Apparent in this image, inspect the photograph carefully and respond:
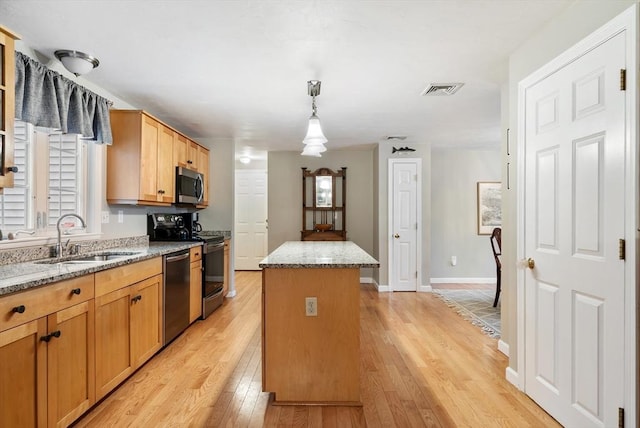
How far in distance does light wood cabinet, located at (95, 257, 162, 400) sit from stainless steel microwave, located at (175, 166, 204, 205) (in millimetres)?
1210

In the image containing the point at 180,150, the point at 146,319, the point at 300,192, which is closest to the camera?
the point at 146,319

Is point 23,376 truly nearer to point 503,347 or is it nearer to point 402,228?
point 503,347

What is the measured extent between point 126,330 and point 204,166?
2868 millimetres

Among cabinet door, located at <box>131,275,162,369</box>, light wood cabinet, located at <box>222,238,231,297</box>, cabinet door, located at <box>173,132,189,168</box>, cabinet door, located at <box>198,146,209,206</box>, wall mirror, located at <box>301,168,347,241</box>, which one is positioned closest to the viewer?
cabinet door, located at <box>131,275,162,369</box>

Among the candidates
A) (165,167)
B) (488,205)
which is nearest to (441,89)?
(165,167)

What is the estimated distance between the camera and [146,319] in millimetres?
2723

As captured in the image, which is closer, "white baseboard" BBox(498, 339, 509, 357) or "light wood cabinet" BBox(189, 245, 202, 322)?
"white baseboard" BBox(498, 339, 509, 357)

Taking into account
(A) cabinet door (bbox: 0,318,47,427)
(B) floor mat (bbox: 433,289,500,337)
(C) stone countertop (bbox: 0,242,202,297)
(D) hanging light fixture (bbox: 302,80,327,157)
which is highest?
(D) hanging light fixture (bbox: 302,80,327,157)

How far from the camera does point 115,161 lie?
322 centimetres

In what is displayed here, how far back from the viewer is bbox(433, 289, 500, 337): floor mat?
12.6ft

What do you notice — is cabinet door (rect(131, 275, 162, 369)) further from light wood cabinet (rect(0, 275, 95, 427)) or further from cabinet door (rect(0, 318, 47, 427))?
cabinet door (rect(0, 318, 47, 427))

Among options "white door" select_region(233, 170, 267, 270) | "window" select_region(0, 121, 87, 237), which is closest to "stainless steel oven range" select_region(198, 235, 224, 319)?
"window" select_region(0, 121, 87, 237)

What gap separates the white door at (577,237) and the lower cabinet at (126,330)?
2.69 metres

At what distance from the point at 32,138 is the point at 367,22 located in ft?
7.91
